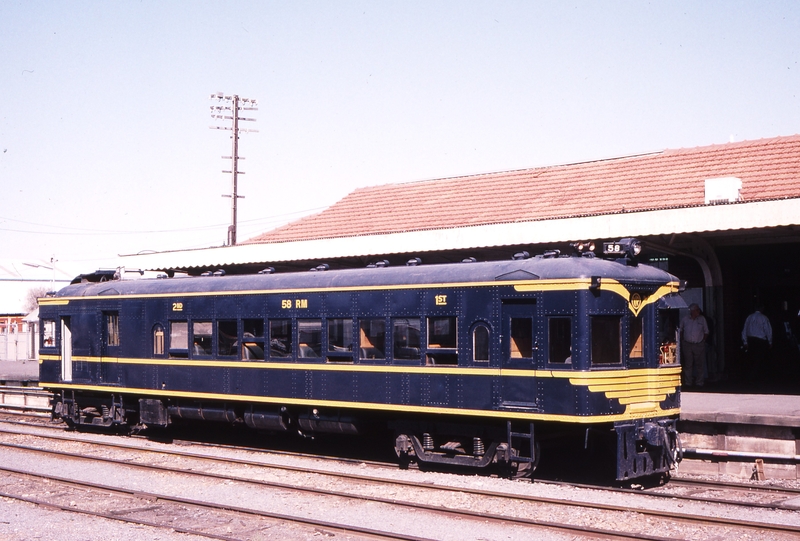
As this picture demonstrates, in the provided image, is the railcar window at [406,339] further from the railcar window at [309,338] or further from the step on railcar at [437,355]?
the railcar window at [309,338]

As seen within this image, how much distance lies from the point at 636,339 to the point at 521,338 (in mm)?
1573

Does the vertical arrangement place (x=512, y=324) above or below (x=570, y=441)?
above

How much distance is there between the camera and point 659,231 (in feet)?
50.1

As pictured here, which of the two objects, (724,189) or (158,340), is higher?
(724,189)

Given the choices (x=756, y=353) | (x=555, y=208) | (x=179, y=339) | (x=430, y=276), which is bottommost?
(x=756, y=353)

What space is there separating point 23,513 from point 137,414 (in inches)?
286

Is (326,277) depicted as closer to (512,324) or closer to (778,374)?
(512,324)

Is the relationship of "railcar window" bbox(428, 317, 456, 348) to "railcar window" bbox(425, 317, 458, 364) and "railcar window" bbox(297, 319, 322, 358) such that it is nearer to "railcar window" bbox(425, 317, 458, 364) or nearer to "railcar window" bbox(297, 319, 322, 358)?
"railcar window" bbox(425, 317, 458, 364)

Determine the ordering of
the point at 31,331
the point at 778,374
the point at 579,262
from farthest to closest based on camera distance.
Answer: the point at 31,331
the point at 778,374
the point at 579,262

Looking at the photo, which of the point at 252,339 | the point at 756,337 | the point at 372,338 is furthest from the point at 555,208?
the point at 372,338

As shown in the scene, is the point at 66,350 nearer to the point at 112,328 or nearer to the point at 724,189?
the point at 112,328

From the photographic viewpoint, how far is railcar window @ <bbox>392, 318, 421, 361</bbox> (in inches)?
516

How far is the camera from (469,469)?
13.3m

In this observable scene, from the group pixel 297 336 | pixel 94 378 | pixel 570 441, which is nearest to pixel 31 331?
pixel 94 378
